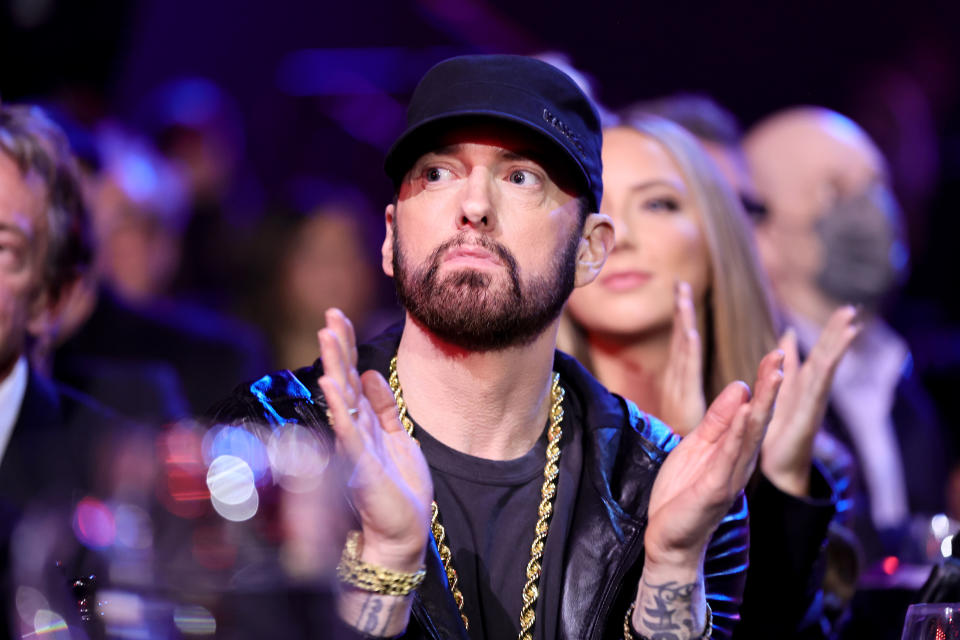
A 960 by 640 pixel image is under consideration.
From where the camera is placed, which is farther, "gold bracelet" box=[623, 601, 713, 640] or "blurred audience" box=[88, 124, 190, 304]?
"blurred audience" box=[88, 124, 190, 304]

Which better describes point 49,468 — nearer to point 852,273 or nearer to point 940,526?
point 940,526

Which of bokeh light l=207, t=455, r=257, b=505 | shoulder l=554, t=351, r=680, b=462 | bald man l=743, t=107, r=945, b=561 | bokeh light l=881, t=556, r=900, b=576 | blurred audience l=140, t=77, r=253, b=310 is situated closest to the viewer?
bokeh light l=207, t=455, r=257, b=505

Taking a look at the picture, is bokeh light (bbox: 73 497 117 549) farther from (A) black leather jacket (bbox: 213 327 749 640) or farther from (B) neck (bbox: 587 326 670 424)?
(B) neck (bbox: 587 326 670 424)

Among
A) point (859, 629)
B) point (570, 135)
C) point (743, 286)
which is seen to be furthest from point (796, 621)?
point (570, 135)

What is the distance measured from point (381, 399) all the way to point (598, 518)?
27.6 inches

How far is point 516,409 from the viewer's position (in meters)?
2.75

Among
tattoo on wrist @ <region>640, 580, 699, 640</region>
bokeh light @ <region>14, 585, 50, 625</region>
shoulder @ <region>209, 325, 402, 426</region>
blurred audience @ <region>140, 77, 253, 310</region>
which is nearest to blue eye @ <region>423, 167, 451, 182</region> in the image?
shoulder @ <region>209, 325, 402, 426</region>

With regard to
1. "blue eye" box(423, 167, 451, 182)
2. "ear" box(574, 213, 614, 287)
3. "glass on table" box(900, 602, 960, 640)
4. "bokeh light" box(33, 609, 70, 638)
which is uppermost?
"blue eye" box(423, 167, 451, 182)

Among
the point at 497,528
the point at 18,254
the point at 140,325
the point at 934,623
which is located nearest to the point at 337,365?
the point at 497,528

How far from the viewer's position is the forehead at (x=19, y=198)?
2998 millimetres

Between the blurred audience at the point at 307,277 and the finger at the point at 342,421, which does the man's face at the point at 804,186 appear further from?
the finger at the point at 342,421

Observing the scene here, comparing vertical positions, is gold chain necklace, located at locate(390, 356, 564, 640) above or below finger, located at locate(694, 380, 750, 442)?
below

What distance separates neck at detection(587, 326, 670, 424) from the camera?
12.9 feet

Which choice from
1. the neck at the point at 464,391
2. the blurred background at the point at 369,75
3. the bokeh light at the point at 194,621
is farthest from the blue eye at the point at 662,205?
the bokeh light at the point at 194,621
